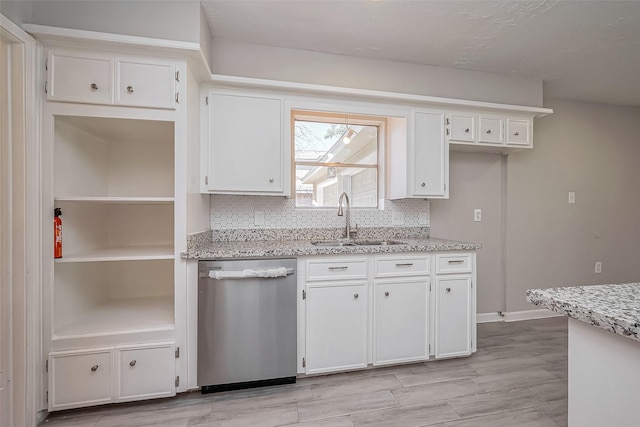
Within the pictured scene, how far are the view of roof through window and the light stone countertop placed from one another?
6.63ft

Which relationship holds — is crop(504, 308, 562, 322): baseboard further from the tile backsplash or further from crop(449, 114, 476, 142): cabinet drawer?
crop(449, 114, 476, 142): cabinet drawer

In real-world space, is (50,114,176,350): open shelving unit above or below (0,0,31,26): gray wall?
below

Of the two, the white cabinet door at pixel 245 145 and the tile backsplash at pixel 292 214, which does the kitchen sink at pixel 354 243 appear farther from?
the white cabinet door at pixel 245 145

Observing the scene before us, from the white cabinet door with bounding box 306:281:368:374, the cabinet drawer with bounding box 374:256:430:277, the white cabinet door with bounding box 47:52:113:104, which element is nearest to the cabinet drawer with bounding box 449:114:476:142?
the cabinet drawer with bounding box 374:256:430:277

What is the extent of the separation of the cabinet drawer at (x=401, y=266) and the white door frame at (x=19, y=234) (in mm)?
2065

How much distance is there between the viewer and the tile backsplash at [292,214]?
2.52 m

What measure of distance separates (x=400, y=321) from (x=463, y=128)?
5.85ft

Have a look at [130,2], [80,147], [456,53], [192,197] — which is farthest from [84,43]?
[456,53]

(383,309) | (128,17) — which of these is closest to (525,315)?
(383,309)

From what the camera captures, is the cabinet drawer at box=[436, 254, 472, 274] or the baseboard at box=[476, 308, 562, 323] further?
the baseboard at box=[476, 308, 562, 323]

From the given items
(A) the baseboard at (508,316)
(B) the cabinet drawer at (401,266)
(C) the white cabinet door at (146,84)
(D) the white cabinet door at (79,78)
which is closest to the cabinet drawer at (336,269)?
(B) the cabinet drawer at (401,266)

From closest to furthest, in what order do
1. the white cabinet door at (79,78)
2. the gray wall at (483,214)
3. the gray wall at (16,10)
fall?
the gray wall at (16,10) < the white cabinet door at (79,78) < the gray wall at (483,214)

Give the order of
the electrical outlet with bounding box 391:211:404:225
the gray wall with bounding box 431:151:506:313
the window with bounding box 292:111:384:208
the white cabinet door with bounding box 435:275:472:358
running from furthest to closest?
the gray wall with bounding box 431:151:506:313 < the electrical outlet with bounding box 391:211:404:225 < the window with bounding box 292:111:384:208 < the white cabinet door with bounding box 435:275:472:358

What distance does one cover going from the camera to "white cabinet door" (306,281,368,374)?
2039mm
